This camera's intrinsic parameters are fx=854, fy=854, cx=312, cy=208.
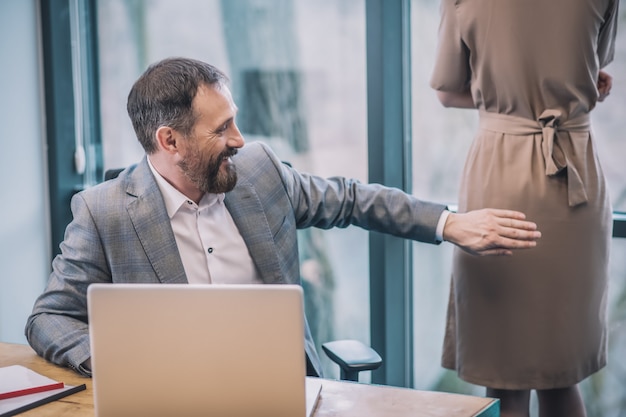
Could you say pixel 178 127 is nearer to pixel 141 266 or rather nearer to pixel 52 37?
pixel 141 266

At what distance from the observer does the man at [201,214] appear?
7.10 feet

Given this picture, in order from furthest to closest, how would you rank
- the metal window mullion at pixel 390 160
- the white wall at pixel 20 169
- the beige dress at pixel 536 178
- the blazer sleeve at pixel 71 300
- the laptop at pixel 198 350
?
1. the white wall at pixel 20 169
2. the metal window mullion at pixel 390 160
3. the beige dress at pixel 536 178
4. the blazer sleeve at pixel 71 300
5. the laptop at pixel 198 350

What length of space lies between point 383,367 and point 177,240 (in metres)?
1.25

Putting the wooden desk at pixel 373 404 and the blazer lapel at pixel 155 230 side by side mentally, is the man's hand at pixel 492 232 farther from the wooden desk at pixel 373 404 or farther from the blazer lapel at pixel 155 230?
the blazer lapel at pixel 155 230

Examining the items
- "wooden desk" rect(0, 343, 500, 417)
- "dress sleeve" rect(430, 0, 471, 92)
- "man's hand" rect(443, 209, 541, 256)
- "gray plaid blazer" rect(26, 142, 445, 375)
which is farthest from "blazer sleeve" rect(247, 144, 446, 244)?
"wooden desk" rect(0, 343, 500, 417)

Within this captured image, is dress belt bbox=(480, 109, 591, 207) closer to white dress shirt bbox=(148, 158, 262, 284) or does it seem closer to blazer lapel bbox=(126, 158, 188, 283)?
white dress shirt bbox=(148, 158, 262, 284)

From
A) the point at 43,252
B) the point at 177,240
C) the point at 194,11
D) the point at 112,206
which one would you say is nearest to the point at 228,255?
the point at 177,240

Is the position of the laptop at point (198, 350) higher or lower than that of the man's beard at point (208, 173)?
lower

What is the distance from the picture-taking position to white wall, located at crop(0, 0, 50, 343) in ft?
11.7

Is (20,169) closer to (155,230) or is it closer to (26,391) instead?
(155,230)

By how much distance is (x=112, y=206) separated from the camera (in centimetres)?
221

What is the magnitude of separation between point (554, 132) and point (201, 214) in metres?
0.97

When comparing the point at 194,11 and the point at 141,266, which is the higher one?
the point at 194,11

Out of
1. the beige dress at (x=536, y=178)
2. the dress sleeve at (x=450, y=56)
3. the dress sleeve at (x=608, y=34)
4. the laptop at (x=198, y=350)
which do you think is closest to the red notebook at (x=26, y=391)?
the laptop at (x=198, y=350)
